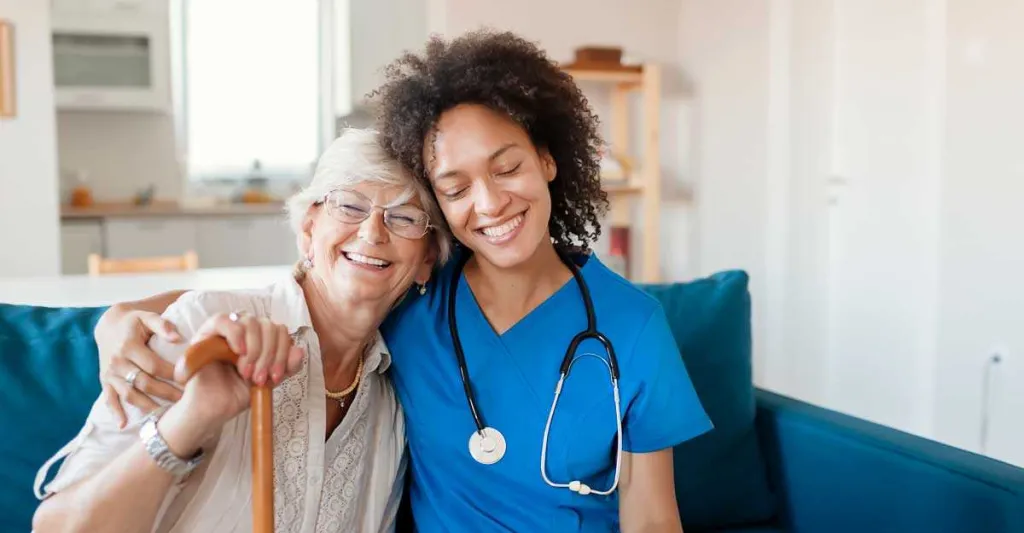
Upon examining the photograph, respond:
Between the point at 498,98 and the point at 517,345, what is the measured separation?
377 millimetres

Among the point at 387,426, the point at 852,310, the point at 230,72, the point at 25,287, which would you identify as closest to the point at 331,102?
the point at 230,72

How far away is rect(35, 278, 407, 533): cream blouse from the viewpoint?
1163mm

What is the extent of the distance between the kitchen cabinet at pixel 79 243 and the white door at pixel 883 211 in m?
3.87

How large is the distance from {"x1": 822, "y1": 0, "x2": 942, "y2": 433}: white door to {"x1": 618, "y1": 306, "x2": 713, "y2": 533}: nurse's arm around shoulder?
2.29 metres

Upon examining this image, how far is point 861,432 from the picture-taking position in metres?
1.72

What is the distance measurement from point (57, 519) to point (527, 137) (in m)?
0.80

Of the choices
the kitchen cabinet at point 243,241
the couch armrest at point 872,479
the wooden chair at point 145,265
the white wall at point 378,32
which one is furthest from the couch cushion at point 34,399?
the kitchen cabinet at point 243,241

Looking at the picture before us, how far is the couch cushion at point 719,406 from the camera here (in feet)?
6.00

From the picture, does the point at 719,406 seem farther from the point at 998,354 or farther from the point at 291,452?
the point at 998,354

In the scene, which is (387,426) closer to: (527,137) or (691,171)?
(527,137)

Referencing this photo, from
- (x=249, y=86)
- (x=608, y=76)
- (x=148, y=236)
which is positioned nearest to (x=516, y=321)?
(x=608, y=76)

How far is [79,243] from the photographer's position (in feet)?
17.0

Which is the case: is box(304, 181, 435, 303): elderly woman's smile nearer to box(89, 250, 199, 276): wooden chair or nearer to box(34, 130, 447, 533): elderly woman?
box(34, 130, 447, 533): elderly woman

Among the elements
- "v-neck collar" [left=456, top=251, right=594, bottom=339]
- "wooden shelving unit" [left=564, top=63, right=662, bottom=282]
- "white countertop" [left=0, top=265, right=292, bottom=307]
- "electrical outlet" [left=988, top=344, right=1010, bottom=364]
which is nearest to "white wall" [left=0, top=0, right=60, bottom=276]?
"white countertop" [left=0, top=265, right=292, bottom=307]
